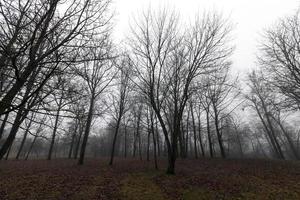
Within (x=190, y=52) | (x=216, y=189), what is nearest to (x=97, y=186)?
(x=216, y=189)

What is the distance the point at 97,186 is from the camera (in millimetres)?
8734

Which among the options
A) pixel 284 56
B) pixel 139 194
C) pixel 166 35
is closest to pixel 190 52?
pixel 166 35

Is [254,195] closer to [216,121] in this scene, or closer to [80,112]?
[80,112]

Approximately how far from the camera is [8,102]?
132 inches

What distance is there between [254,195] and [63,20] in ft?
31.4

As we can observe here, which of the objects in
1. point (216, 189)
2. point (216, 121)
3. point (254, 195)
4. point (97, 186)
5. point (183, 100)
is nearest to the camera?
point (254, 195)

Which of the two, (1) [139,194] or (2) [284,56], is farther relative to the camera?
(2) [284,56]

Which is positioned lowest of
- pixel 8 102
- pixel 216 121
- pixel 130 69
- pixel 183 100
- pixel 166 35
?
pixel 8 102

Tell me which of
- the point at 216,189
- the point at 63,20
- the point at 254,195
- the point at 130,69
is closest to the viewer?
the point at 63,20

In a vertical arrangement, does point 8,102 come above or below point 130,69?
below

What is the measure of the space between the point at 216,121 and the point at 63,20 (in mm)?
22923

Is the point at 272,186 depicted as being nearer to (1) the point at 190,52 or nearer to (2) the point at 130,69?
(1) the point at 190,52

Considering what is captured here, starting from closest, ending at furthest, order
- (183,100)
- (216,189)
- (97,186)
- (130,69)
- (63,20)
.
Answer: (63,20) < (216,189) < (97,186) < (183,100) < (130,69)

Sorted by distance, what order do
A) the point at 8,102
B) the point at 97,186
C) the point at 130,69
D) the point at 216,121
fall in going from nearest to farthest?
1. the point at 8,102
2. the point at 97,186
3. the point at 130,69
4. the point at 216,121
